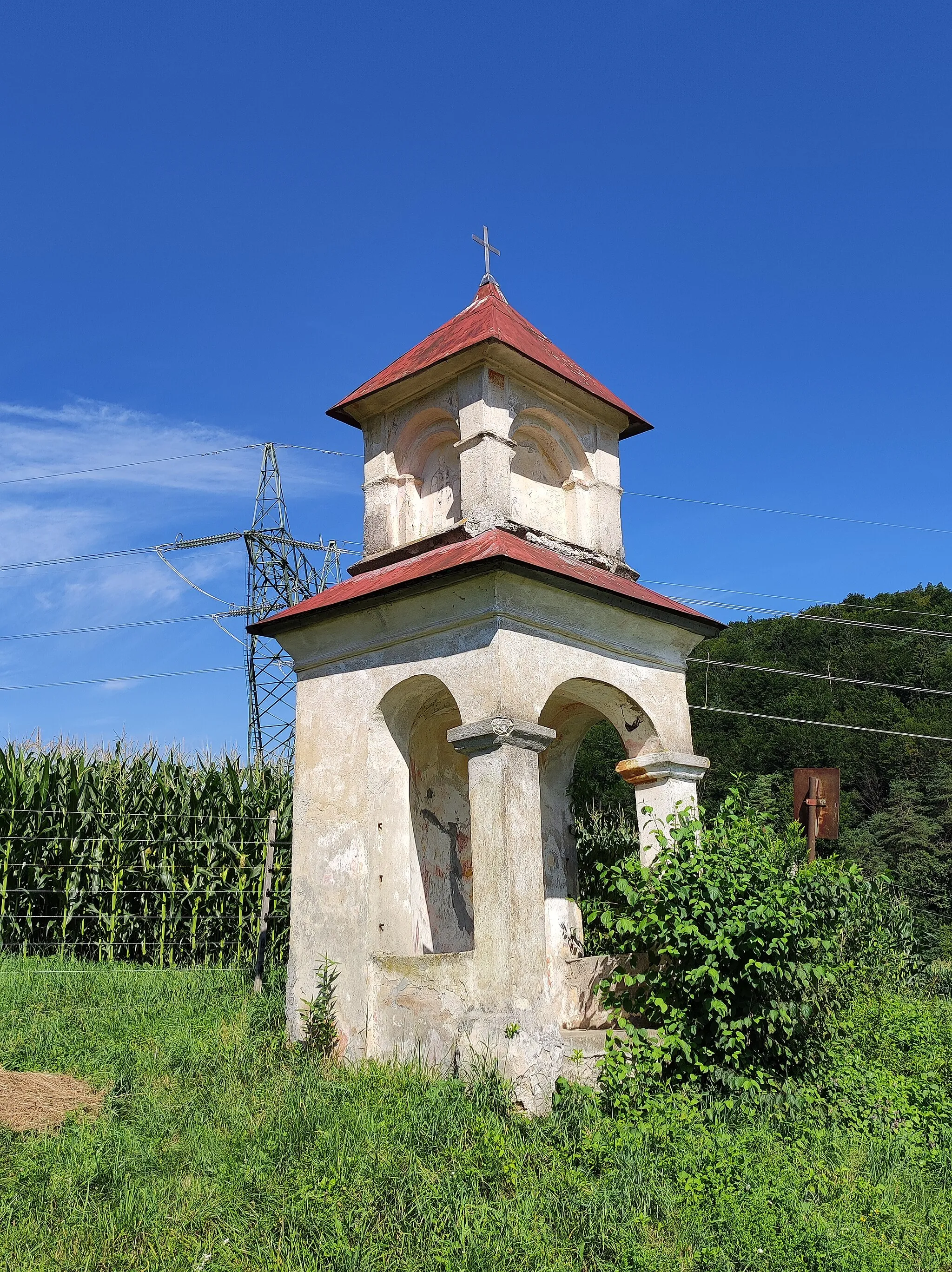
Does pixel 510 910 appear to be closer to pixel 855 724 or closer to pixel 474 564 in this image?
pixel 474 564

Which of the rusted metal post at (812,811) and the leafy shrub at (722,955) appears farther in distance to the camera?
the rusted metal post at (812,811)

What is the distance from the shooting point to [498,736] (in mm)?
6801

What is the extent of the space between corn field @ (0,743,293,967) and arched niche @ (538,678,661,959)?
12.2 ft

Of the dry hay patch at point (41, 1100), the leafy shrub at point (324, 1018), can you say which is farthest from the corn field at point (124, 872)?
the dry hay patch at point (41, 1100)

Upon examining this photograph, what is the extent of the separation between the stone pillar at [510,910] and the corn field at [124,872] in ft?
17.6

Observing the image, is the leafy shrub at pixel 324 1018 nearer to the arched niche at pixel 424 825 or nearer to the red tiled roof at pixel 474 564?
the arched niche at pixel 424 825

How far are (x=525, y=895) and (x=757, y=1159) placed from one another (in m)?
2.03

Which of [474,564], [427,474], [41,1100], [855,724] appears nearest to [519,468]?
[427,474]

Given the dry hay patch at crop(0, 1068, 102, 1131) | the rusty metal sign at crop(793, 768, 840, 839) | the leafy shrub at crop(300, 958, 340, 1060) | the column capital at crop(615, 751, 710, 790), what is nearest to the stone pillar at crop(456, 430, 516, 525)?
the column capital at crop(615, 751, 710, 790)

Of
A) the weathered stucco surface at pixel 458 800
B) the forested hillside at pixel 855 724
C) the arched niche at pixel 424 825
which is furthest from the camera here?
the forested hillside at pixel 855 724

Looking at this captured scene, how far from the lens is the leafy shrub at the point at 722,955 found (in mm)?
6449

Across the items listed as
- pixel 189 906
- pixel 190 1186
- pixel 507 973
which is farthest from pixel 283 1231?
pixel 189 906

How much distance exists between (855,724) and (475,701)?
3196cm

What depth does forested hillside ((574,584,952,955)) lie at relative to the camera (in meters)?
31.5
